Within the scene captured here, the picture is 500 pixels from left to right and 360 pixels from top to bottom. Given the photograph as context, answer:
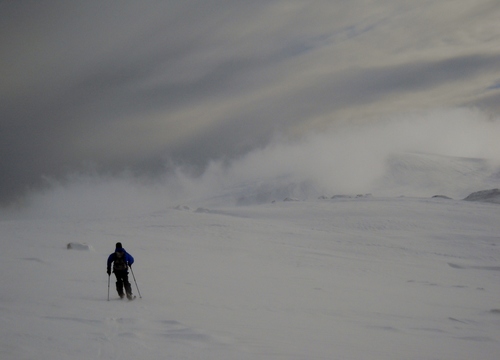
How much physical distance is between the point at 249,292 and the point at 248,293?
22 centimetres

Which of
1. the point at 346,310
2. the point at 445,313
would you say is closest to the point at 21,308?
the point at 346,310

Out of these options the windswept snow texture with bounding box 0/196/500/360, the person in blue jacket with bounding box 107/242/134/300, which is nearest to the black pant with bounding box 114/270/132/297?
the person in blue jacket with bounding box 107/242/134/300

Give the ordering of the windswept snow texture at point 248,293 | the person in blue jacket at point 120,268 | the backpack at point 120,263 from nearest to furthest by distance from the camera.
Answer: the windswept snow texture at point 248,293 → the person in blue jacket at point 120,268 → the backpack at point 120,263

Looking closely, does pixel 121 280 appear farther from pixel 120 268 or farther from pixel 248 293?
pixel 248 293

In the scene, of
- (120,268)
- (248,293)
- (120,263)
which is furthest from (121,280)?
(248,293)

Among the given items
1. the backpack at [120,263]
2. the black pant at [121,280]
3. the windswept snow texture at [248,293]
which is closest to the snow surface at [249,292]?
the windswept snow texture at [248,293]

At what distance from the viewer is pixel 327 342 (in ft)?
26.4

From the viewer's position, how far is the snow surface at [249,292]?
7.41 metres

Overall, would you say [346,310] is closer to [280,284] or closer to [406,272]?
[280,284]

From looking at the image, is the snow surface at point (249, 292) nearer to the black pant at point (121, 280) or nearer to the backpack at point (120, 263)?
the black pant at point (121, 280)

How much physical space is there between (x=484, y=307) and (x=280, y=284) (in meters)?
A: 7.11

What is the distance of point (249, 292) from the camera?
45.6 ft

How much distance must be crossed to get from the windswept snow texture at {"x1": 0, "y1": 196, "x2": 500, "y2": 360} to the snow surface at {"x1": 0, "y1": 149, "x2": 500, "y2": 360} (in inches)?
2.2

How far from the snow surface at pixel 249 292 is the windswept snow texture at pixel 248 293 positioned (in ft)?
0.18
